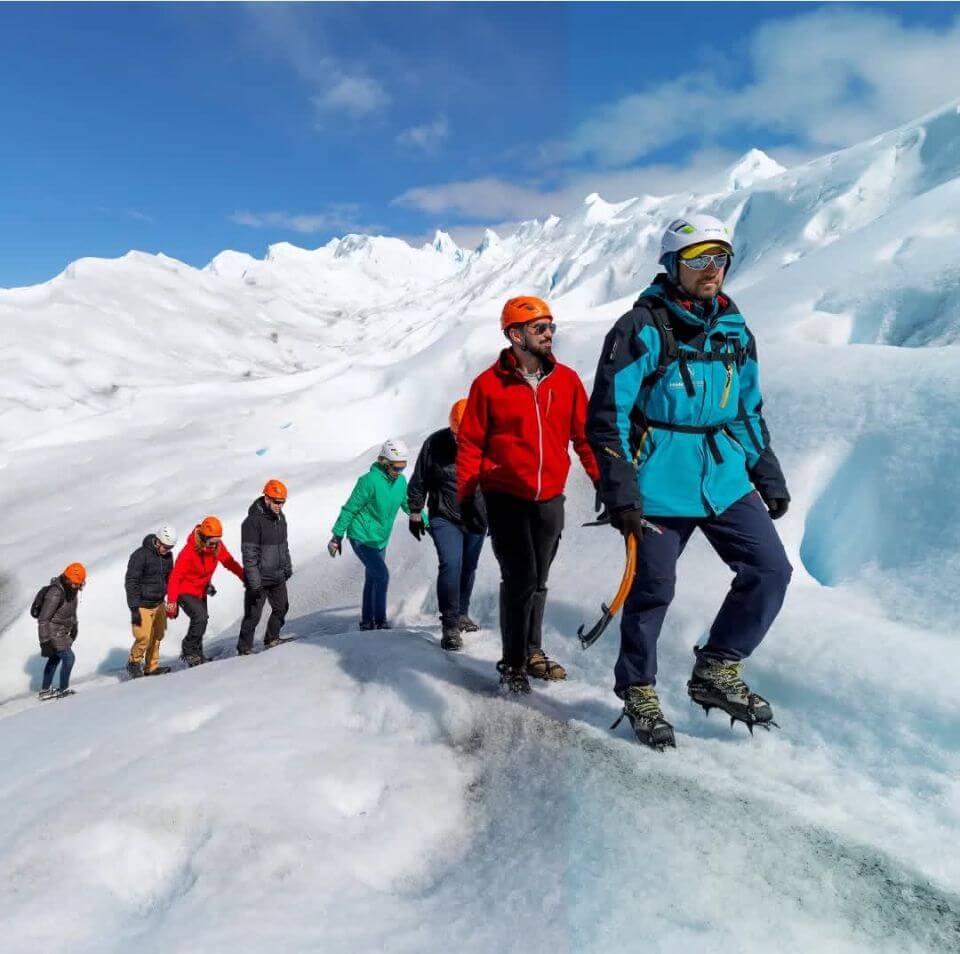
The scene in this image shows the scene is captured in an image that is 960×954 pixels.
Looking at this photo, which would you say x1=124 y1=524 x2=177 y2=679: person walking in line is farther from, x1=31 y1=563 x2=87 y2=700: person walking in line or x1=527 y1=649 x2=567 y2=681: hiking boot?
x1=527 y1=649 x2=567 y2=681: hiking boot

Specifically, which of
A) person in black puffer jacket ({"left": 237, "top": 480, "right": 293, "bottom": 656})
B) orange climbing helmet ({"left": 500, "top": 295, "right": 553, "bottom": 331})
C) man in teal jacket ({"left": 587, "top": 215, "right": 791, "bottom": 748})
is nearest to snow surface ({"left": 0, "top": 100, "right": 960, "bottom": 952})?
man in teal jacket ({"left": 587, "top": 215, "right": 791, "bottom": 748})

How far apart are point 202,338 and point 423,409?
68196 mm

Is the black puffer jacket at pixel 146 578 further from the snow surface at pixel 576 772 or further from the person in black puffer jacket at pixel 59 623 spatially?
the snow surface at pixel 576 772

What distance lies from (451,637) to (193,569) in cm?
446

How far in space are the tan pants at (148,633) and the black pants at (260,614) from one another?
1.64 meters

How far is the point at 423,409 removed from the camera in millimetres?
17953

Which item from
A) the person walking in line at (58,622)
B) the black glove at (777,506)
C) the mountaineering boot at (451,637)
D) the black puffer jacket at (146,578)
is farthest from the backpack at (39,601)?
the black glove at (777,506)

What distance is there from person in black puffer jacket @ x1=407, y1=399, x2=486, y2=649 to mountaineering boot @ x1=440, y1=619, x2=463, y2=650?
0.04 metres

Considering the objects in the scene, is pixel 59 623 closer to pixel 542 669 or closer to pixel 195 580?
pixel 195 580

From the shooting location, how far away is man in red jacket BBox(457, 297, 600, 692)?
130 inches

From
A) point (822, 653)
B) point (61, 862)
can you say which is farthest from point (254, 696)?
point (822, 653)

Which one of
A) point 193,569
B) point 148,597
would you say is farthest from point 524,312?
point 148,597

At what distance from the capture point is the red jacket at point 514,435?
10.9ft

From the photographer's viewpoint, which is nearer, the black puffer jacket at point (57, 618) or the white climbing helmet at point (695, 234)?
the white climbing helmet at point (695, 234)
